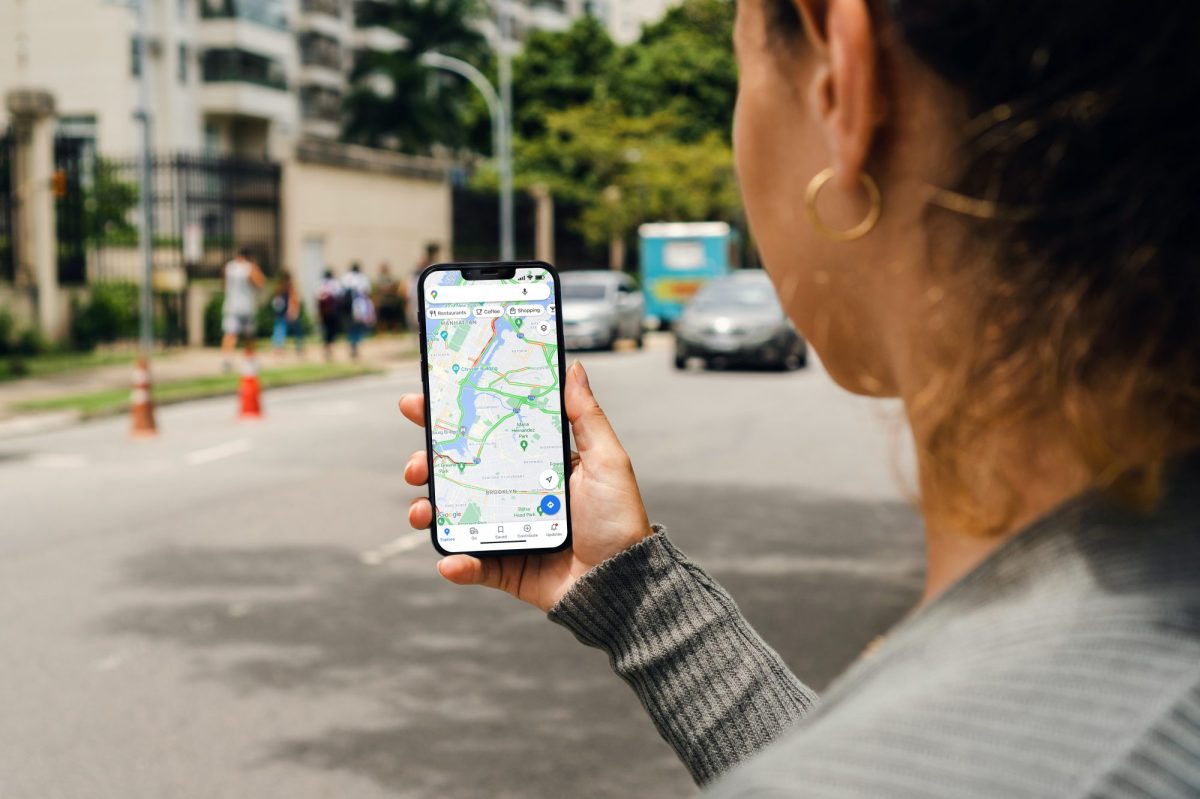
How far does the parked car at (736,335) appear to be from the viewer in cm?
2286

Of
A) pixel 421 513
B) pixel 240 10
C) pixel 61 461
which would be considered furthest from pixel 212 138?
pixel 421 513

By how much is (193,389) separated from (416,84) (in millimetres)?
41699

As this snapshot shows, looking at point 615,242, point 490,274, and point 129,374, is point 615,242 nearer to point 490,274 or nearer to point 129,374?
point 129,374

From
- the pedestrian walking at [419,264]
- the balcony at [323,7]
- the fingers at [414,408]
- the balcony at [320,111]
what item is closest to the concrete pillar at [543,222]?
the pedestrian walking at [419,264]

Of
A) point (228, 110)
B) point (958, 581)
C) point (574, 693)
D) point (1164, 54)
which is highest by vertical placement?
point (228, 110)

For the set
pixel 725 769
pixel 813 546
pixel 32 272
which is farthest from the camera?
pixel 32 272

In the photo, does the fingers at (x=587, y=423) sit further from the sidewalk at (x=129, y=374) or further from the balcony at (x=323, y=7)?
the balcony at (x=323, y=7)

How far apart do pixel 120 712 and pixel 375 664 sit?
3.52 feet

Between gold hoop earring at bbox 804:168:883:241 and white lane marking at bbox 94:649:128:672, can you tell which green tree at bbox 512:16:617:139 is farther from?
gold hoop earring at bbox 804:168:883:241

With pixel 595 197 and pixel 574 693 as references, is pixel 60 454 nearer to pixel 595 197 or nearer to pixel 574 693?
pixel 574 693

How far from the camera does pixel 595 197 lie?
46781 millimetres

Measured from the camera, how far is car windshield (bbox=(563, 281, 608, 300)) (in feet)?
93.0

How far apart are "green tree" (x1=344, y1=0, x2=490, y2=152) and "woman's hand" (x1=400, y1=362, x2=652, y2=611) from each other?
2285 inches

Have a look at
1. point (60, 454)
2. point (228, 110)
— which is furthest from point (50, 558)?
point (228, 110)
